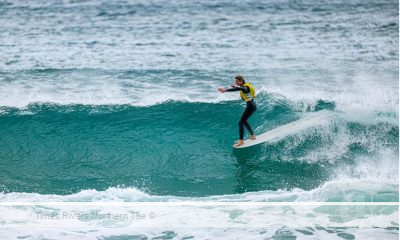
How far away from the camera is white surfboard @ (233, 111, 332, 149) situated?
5891 mm

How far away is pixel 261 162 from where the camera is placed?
5.66 metres

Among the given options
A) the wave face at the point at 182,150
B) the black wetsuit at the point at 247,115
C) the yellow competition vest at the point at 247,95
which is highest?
the yellow competition vest at the point at 247,95

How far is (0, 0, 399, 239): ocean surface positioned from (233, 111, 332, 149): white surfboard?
4 cm

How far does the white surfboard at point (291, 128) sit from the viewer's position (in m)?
5.89

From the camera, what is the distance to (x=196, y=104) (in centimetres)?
662

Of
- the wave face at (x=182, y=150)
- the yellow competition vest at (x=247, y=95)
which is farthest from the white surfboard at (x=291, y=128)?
the yellow competition vest at (x=247, y=95)

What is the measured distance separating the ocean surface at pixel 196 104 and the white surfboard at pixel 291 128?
0.04 meters

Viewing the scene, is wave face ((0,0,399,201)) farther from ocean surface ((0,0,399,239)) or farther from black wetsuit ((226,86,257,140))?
black wetsuit ((226,86,257,140))

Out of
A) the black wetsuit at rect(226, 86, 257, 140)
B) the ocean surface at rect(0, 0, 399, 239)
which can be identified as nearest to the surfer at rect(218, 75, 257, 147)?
the black wetsuit at rect(226, 86, 257, 140)

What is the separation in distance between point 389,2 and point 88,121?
11.8 feet

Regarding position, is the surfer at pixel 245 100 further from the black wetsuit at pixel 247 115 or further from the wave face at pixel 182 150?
the wave face at pixel 182 150

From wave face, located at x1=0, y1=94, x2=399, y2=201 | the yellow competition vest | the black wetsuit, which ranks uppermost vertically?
the yellow competition vest

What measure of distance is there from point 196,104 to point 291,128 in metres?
1.15

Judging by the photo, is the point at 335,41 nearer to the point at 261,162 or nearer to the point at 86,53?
the point at 261,162
